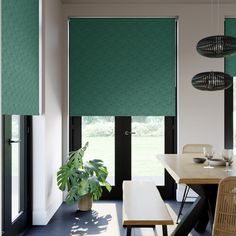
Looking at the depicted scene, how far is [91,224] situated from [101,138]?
1654mm

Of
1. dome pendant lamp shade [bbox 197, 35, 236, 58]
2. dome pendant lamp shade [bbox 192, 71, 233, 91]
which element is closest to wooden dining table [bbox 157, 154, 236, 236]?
dome pendant lamp shade [bbox 192, 71, 233, 91]

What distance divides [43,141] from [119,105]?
1.60 meters

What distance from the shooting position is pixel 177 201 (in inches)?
218

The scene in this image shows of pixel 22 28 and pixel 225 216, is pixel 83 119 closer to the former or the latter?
pixel 22 28

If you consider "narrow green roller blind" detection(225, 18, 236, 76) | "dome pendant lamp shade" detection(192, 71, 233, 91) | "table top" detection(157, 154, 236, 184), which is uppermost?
"narrow green roller blind" detection(225, 18, 236, 76)

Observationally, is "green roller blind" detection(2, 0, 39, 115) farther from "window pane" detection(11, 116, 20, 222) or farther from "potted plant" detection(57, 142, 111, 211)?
"potted plant" detection(57, 142, 111, 211)

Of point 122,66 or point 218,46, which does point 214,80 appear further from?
point 122,66

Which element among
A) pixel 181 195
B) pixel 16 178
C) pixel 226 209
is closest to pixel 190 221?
pixel 226 209

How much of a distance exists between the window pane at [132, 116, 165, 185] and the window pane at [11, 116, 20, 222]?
2.17 metres

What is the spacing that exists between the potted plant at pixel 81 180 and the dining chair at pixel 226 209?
254cm

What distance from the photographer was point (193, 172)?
295 centimetres

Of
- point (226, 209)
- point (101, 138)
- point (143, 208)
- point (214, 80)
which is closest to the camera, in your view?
point (226, 209)

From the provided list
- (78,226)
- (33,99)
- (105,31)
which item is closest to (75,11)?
(105,31)

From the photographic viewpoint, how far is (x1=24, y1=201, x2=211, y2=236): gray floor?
4.05 meters
